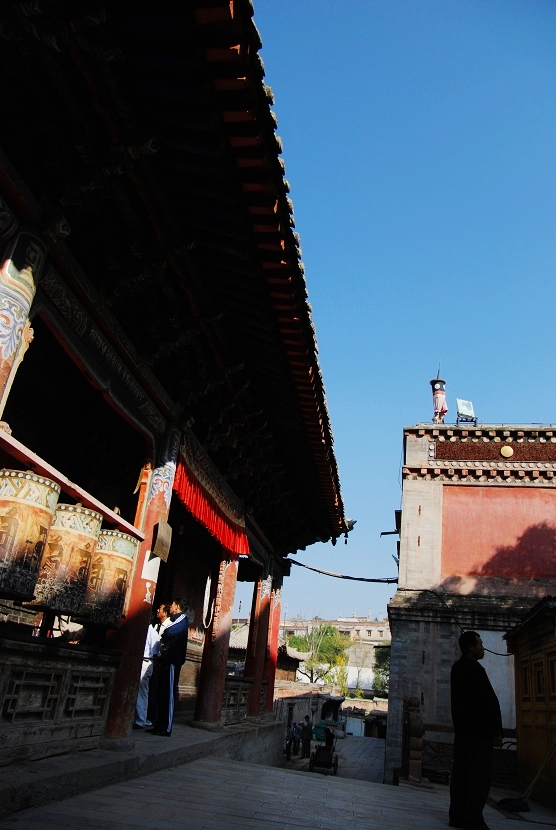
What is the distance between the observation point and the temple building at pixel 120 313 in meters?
3.14

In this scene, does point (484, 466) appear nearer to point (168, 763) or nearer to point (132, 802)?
point (168, 763)

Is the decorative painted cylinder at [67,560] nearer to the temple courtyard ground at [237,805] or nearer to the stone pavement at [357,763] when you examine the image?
the temple courtyard ground at [237,805]

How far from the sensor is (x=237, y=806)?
4082mm

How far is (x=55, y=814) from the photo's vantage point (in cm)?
318

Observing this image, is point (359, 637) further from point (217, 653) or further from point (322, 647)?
point (217, 653)

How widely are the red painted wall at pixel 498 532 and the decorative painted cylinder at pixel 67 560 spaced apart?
1429cm

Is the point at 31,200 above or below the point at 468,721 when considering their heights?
above

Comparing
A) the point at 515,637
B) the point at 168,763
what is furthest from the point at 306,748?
the point at 168,763

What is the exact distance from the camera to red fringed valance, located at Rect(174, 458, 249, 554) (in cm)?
660

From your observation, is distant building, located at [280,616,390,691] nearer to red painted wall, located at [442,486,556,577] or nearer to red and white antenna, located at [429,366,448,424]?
red and white antenna, located at [429,366,448,424]

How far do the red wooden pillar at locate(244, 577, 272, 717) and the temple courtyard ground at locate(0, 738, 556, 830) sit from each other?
5.09 m

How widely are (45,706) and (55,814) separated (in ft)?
2.99

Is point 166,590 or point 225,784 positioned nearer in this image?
point 225,784

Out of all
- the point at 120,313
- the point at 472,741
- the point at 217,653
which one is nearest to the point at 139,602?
the point at 120,313
